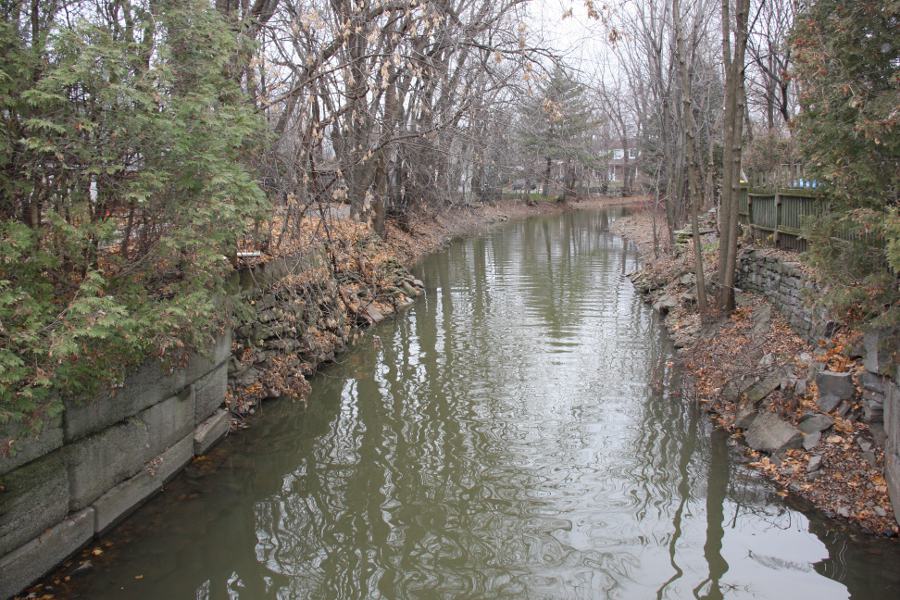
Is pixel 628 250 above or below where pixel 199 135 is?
below

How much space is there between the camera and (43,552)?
482 cm

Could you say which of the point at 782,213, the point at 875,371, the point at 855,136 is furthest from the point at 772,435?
the point at 782,213

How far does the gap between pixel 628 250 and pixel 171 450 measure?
2178 cm

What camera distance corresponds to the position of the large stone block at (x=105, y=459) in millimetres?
5160

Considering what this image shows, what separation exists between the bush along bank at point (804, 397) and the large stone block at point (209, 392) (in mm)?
5727

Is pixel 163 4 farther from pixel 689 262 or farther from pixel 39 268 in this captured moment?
pixel 689 262

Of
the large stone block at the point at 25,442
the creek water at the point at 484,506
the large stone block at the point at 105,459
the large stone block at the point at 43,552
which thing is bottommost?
the creek water at the point at 484,506

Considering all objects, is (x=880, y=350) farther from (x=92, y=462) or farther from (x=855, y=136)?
(x=92, y=462)

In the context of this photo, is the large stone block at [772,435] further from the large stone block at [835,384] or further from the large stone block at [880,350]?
the large stone block at [880,350]

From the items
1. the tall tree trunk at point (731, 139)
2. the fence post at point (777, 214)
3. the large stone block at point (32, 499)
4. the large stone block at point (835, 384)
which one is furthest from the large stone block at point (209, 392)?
the fence post at point (777, 214)

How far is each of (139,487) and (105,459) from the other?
2.03ft

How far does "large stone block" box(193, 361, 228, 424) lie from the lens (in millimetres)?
7117

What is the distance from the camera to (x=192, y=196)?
5781 mm

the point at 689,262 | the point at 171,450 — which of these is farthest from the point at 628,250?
the point at 171,450
